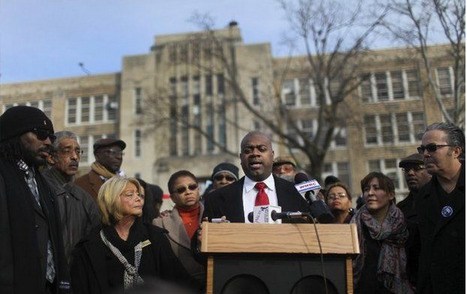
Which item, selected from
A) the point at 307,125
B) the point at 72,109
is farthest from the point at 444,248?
the point at 72,109

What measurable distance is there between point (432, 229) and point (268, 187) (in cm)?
120

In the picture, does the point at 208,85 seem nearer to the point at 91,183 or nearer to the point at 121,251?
the point at 91,183

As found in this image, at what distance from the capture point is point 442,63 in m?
17.3

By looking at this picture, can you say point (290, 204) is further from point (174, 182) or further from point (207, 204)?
point (174, 182)

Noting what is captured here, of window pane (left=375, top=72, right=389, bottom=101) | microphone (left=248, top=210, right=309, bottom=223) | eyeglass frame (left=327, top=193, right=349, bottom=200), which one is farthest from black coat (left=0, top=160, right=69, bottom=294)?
window pane (left=375, top=72, right=389, bottom=101)

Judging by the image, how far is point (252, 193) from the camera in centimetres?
378

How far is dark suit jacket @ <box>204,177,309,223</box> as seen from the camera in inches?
144

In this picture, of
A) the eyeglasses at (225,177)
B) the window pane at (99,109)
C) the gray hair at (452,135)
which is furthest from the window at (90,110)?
the gray hair at (452,135)

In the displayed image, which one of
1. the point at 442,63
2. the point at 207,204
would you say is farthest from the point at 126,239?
the point at 442,63

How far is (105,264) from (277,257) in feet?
5.28

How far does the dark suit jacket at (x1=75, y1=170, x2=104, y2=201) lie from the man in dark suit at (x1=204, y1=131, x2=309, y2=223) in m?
2.27

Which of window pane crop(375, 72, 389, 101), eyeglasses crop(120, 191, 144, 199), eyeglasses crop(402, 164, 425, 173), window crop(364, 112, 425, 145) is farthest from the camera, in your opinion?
window pane crop(375, 72, 389, 101)

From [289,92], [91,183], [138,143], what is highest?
[289,92]

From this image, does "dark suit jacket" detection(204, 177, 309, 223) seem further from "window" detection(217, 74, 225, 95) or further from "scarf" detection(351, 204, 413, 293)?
"window" detection(217, 74, 225, 95)
